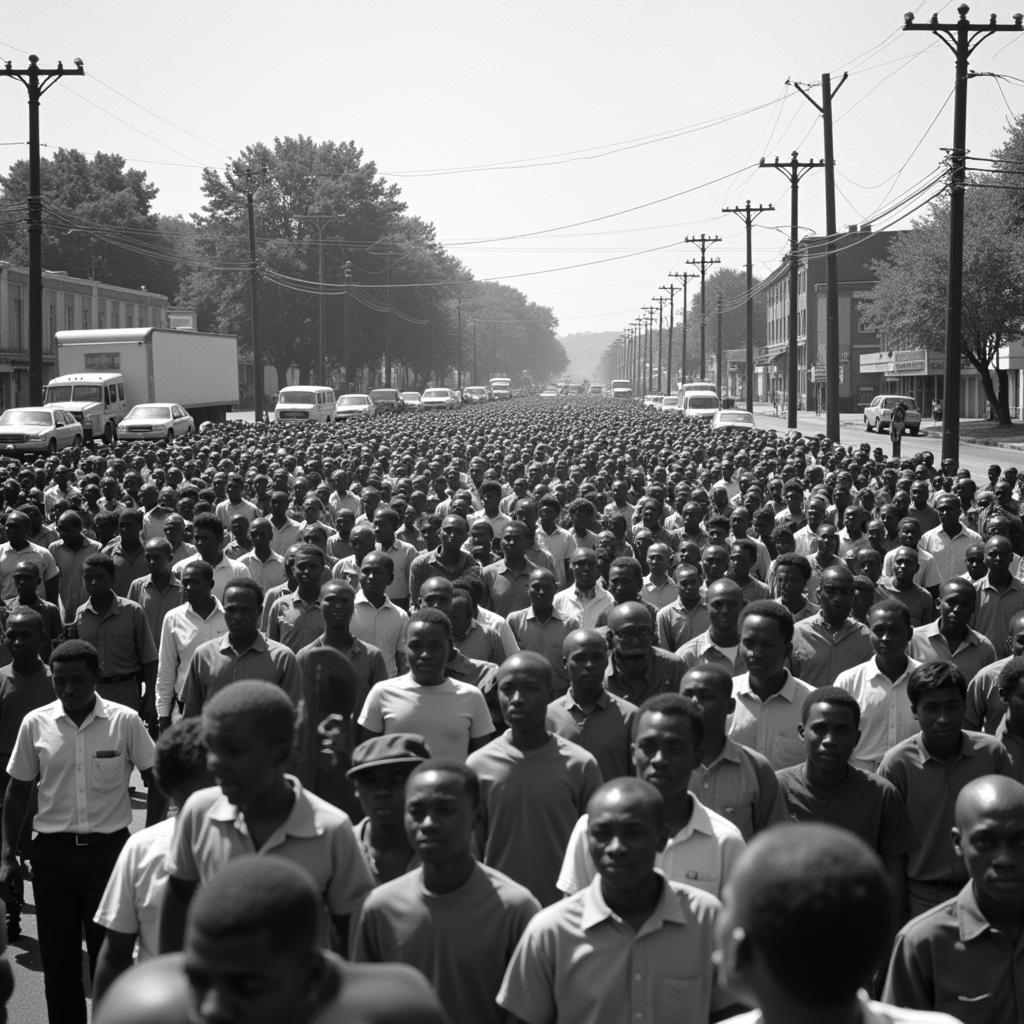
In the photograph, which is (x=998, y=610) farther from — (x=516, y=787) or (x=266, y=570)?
(x=516, y=787)

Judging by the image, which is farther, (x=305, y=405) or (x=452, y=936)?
(x=305, y=405)

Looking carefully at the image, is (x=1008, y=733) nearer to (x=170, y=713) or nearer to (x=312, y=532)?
(x=170, y=713)

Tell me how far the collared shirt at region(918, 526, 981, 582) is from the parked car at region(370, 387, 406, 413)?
5949 centimetres

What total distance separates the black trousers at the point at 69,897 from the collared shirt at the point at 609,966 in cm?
263

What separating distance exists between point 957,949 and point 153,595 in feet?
23.6

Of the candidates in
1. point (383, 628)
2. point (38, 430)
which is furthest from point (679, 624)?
point (38, 430)

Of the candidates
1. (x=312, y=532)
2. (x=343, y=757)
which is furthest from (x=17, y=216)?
(x=343, y=757)

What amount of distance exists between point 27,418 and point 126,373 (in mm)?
12323

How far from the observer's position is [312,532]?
→ 11.8 meters

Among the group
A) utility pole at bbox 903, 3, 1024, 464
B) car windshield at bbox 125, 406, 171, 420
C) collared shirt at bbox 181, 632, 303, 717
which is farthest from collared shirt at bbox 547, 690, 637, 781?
car windshield at bbox 125, 406, 171, 420

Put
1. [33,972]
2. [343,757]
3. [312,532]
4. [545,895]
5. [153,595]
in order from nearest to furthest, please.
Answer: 1. [545,895]
2. [343,757]
3. [33,972]
4. [153,595]
5. [312,532]

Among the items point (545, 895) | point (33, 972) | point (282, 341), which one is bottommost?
point (33, 972)

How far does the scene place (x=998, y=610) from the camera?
32.2 ft

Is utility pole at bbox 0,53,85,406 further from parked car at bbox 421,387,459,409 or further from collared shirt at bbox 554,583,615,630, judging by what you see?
parked car at bbox 421,387,459,409
